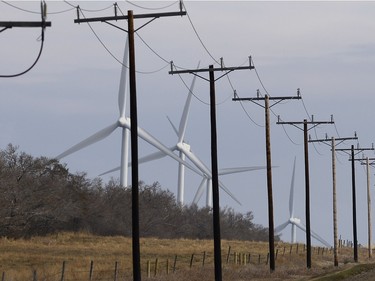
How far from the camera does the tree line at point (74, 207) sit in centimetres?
8194

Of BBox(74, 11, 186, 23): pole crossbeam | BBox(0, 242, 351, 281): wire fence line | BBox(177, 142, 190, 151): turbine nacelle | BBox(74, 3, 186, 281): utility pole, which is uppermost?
BBox(177, 142, 190, 151): turbine nacelle

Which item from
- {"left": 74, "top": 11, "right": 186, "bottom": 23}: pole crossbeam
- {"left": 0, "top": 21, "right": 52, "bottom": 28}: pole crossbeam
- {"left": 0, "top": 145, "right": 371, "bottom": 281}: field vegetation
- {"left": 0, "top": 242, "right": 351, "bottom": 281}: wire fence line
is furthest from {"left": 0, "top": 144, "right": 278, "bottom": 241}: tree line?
{"left": 0, "top": 21, "right": 52, "bottom": 28}: pole crossbeam

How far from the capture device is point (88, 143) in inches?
3123

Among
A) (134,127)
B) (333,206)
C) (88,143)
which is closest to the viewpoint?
(134,127)

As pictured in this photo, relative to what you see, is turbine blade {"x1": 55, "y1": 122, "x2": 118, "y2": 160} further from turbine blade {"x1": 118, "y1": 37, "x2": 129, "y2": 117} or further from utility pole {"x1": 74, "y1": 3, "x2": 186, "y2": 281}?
utility pole {"x1": 74, "y1": 3, "x2": 186, "y2": 281}

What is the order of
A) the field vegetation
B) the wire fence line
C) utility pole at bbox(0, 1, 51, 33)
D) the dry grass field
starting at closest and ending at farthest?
utility pole at bbox(0, 1, 51, 33), the wire fence line, the dry grass field, the field vegetation

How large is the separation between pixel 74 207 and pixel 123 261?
97.5 feet

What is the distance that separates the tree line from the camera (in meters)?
81.9

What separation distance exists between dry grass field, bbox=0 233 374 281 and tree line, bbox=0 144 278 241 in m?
1.68

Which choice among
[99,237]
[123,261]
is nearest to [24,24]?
[123,261]

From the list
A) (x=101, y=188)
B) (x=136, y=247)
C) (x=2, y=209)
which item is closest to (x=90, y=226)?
(x=101, y=188)

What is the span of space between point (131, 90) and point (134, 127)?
3.83 ft

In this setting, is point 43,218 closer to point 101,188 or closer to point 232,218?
point 101,188

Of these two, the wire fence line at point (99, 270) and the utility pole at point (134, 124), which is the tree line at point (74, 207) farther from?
the utility pole at point (134, 124)
